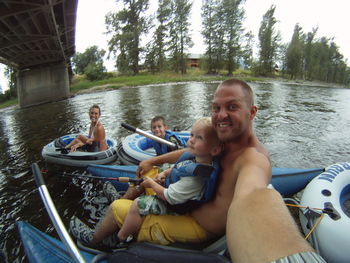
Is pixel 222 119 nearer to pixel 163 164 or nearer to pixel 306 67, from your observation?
pixel 163 164

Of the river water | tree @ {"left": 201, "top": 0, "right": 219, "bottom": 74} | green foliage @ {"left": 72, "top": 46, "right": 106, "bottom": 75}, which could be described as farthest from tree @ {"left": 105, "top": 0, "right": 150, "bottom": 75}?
the river water

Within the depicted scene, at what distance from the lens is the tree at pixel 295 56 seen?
46.6 m

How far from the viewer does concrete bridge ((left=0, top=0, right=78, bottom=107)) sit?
1018cm

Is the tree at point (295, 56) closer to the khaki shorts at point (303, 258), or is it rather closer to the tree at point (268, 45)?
the tree at point (268, 45)

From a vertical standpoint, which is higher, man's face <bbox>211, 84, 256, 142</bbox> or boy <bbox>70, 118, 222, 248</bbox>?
man's face <bbox>211, 84, 256, 142</bbox>

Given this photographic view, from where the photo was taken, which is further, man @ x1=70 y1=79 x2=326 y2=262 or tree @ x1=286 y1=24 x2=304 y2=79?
tree @ x1=286 y1=24 x2=304 y2=79

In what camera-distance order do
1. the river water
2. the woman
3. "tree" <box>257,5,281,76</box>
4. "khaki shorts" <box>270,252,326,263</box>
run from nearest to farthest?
"khaki shorts" <box>270,252,326,263</box>
the river water
the woman
"tree" <box>257,5,281,76</box>

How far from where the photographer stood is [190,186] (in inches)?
71.2

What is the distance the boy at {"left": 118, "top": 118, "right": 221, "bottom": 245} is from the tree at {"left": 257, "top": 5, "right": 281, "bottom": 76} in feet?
157

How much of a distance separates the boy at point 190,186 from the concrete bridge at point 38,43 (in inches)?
421

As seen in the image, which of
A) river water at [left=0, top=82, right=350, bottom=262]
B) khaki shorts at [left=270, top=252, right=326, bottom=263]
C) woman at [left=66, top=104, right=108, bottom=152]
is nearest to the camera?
khaki shorts at [left=270, top=252, right=326, bottom=263]

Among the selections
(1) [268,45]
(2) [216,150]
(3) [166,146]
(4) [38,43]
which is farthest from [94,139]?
(1) [268,45]

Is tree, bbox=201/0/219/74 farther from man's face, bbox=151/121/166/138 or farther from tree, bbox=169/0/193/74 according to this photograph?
man's face, bbox=151/121/166/138

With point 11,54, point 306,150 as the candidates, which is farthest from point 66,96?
point 306,150
